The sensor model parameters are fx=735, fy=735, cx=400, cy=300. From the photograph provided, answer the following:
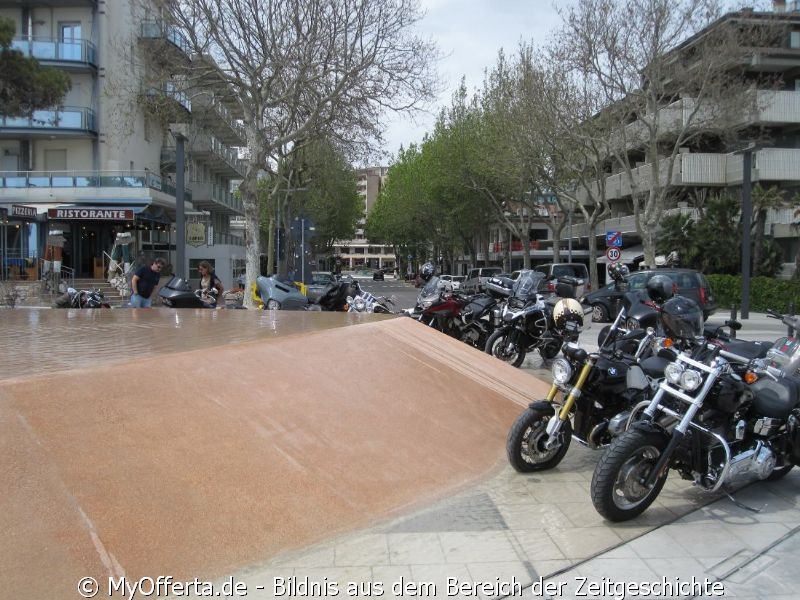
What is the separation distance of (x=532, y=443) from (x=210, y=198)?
37.7 meters

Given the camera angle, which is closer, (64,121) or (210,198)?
(64,121)

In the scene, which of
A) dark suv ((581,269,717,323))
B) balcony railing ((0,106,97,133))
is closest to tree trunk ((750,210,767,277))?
dark suv ((581,269,717,323))

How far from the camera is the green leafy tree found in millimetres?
16781

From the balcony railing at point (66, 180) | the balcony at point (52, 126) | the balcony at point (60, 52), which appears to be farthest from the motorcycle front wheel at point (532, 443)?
the balcony at point (60, 52)

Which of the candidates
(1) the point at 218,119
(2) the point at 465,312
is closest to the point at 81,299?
(2) the point at 465,312

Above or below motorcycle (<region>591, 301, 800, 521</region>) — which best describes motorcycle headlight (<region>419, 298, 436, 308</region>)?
above

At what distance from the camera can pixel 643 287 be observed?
19.1 metres

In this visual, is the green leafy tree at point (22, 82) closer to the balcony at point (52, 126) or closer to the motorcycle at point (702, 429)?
the balcony at point (52, 126)

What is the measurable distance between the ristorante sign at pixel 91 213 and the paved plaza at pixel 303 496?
77.2 ft

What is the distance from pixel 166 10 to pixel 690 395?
18451 mm

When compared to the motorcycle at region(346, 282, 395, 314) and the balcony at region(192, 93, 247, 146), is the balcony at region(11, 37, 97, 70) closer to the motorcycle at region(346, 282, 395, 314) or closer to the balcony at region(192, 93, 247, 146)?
the balcony at region(192, 93, 247, 146)

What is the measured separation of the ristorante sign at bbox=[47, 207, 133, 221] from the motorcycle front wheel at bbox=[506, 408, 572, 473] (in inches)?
1026

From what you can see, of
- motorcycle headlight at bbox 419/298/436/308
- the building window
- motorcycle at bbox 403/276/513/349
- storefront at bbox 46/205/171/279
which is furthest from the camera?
the building window

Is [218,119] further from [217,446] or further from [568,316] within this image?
[217,446]
